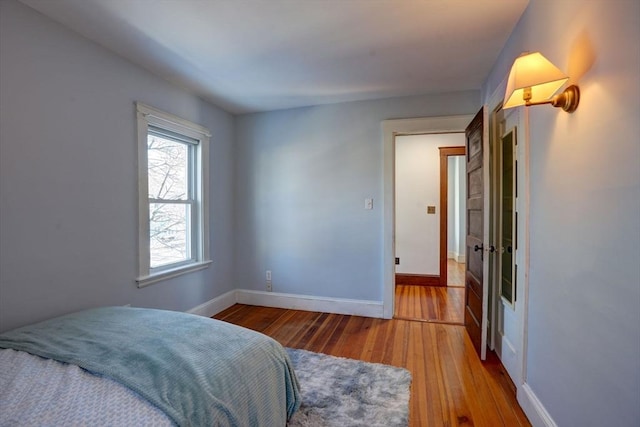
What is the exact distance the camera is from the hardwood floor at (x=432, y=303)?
10.8 feet

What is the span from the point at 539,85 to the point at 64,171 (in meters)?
2.82

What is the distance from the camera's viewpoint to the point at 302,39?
2.08 meters

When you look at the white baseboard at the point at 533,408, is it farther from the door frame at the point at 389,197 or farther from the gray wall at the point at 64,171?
the gray wall at the point at 64,171

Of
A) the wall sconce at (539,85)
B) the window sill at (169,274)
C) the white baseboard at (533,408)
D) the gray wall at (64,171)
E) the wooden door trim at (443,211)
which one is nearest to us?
the wall sconce at (539,85)

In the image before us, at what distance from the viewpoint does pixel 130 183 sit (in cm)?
238

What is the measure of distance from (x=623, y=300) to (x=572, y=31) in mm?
1158

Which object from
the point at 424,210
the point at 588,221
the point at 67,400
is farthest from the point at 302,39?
the point at 424,210

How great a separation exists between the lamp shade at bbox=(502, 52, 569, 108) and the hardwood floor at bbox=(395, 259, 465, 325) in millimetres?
2428

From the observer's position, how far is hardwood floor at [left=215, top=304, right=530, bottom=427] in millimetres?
1771

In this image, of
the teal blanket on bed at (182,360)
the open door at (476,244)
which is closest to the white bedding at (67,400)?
the teal blanket on bed at (182,360)

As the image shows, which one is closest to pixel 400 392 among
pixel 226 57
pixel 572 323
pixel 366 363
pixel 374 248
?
pixel 366 363

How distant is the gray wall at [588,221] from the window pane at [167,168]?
2.98m

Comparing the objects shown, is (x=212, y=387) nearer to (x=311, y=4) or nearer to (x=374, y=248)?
(x=311, y=4)

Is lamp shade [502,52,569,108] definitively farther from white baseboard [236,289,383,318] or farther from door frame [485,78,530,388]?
white baseboard [236,289,383,318]
